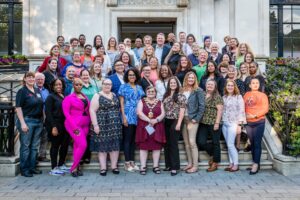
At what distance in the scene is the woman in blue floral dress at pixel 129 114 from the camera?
26.3 ft

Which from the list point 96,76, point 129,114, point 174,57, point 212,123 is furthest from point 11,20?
point 212,123

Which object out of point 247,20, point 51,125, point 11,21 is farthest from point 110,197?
point 11,21

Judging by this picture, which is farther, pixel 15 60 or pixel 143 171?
pixel 15 60

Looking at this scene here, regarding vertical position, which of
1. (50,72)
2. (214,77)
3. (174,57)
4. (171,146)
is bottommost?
(171,146)

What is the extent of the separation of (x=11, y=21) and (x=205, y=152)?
40.5ft

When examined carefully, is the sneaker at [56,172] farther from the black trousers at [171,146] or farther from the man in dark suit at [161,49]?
the man in dark suit at [161,49]

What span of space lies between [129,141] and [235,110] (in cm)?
245

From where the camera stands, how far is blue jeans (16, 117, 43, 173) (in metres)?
7.63

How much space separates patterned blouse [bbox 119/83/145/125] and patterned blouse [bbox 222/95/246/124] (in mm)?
2039

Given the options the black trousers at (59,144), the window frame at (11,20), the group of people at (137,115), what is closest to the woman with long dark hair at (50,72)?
the group of people at (137,115)

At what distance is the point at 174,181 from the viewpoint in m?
7.20

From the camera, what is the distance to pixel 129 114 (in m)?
8.01

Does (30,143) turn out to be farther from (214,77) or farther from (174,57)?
(214,77)

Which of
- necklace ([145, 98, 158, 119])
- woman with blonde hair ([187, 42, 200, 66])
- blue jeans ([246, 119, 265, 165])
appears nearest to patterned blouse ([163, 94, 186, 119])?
necklace ([145, 98, 158, 119])
